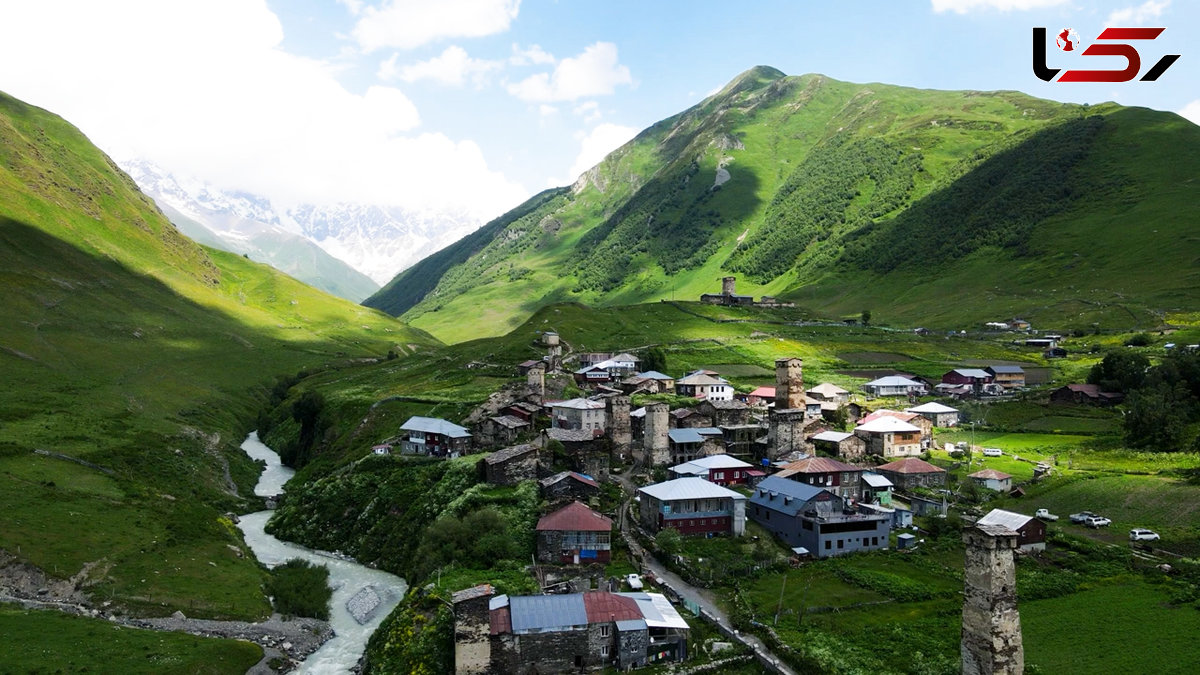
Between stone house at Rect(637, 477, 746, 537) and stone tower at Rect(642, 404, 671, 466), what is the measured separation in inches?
530

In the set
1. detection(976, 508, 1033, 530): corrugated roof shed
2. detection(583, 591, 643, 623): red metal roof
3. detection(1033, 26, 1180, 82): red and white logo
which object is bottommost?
detection(583, 591, 643, 623): red metal roof

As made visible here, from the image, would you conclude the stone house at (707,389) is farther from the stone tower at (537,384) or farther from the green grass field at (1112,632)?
the green grass field at (1112,632)

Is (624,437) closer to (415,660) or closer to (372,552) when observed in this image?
(372,552)

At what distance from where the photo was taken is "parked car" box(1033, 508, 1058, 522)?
5767cm

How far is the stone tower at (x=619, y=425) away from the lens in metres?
76.3

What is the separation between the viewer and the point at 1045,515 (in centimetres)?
5816

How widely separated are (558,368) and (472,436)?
3578cm

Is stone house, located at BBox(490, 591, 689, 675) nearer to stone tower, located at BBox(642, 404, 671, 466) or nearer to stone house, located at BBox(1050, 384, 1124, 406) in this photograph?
stone tower, located at BBox(642, 404, 671, 466)

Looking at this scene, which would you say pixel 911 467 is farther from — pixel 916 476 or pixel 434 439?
pixel 434 439

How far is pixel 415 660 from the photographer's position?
42344mm

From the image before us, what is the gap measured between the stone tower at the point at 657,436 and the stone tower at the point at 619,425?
12.7 ft

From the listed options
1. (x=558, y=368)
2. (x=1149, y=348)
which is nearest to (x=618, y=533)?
(x=558, y=368)

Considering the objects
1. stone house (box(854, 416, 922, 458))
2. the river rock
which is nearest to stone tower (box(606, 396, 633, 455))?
stone house (box(854, 416, 922, 458))

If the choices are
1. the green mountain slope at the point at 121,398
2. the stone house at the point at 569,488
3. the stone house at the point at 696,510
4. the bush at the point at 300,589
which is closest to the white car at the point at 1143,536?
the stone house at the point at 696,510
